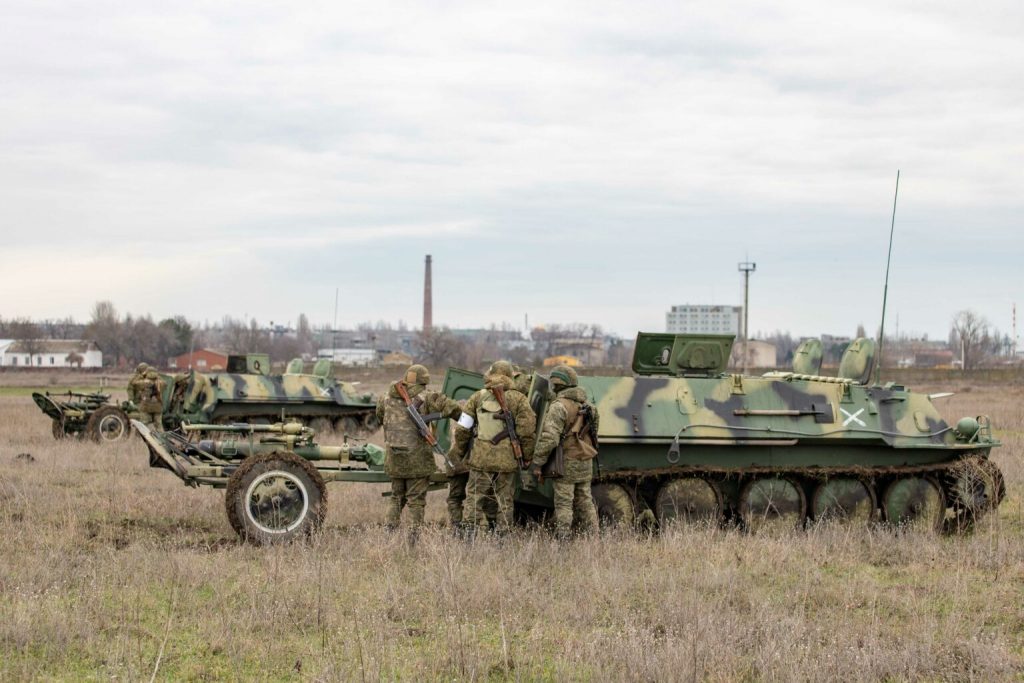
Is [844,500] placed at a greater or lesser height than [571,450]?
lesser

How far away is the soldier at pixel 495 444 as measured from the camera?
10.5 metres

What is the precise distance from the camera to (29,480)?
48.3ft

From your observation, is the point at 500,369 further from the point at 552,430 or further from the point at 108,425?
the point at 108,425

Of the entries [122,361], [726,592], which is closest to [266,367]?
[726,592]

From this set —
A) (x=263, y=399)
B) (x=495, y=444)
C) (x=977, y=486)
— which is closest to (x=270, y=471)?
(x=495, y=444)

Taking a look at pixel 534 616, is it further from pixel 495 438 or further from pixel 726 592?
pixel 495 438

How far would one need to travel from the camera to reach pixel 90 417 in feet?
72.7

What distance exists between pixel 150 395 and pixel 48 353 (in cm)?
7212

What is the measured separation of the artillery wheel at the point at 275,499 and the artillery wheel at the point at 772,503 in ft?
13.2

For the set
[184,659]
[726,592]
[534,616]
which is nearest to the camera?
[184,659]

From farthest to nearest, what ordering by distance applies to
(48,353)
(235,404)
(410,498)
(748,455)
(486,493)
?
(48,353), (235,404), (748,455), (410,498), (486,493)

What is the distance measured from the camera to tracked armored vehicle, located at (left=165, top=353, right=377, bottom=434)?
23594 millimetres

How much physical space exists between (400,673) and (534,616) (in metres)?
1.62

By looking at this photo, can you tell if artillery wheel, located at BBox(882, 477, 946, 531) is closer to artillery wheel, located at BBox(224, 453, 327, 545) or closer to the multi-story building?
artillery wheel, located at BBox(224, 453, 327, 545)
